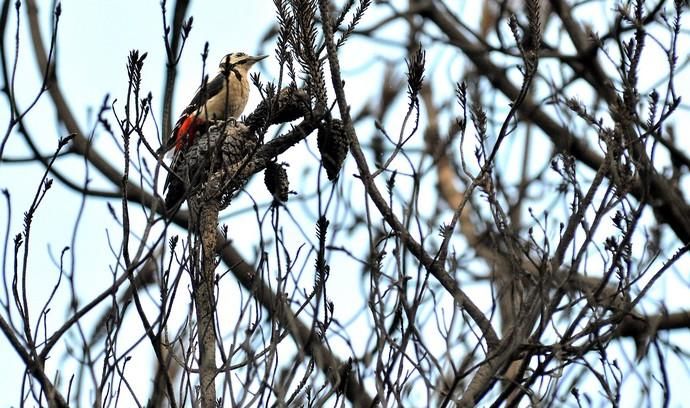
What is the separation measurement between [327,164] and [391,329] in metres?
0.68

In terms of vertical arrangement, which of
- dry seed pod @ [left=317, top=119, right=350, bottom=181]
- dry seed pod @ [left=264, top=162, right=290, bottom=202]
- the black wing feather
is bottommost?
dry seed pod @ [left=317, top=119, right=350, bottom=181]

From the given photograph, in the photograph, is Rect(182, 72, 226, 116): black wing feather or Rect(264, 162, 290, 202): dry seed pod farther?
Rect(182, 72, 226, 116): black wing feather

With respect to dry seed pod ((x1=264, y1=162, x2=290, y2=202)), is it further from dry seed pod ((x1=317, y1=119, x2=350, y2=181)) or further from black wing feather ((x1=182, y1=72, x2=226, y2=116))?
black wing feather ((x1=182, y1=72, x2=226, y2=116))

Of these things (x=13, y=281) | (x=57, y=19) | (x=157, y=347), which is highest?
(x=57, y=19)

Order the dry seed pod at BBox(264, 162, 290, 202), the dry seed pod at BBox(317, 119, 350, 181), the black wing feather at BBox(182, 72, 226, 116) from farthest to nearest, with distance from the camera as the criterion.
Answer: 1. the black wing feather at BBox(182, 72, 226, 116)
2. the dry seed pod at BBox(264, 162, 290, 202)
3. the dry seed pod at BBox(317, 119, 350, 181)

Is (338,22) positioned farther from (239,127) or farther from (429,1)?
(429,1)

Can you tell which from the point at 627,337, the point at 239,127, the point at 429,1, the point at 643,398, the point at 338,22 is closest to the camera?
the point at 643,398

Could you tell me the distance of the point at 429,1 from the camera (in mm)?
7316

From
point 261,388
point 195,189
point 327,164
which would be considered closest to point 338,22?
point 327,164

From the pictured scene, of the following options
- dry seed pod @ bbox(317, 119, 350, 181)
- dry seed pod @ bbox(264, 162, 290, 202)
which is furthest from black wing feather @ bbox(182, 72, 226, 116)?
dry seed pod @ bbox(317, 119, 350, 181)

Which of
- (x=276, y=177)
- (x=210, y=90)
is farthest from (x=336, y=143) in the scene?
(x=210, y=90)

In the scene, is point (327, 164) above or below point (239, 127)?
below

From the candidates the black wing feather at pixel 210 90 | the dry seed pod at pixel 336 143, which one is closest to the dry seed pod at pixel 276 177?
the dry seed pod at pixel 336 143

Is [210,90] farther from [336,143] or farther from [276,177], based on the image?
[336,143]
